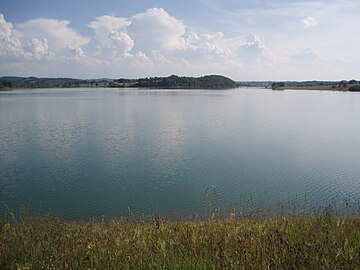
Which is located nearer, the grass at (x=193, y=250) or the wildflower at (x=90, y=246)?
the grass at (x=193, y=250)

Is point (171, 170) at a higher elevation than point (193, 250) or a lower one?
lower

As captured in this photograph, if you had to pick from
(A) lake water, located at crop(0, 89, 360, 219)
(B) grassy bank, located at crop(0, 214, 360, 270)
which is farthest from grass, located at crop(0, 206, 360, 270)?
(A) lake water, located at crop(0, 89, 360, 219)

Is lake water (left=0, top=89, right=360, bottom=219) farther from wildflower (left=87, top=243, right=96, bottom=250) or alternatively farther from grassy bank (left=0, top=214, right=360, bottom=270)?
wildflower (left=87, top=243, right=96, bottom=250)

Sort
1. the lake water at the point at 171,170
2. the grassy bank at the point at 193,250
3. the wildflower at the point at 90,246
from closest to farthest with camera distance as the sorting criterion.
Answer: the grassy bank at the point at 193,250 → the wildflower at the point at 90,246 → the lake water at the point at 171,170

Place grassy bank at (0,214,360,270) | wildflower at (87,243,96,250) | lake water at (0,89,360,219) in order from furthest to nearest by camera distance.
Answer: lake water at (0,89,360,219), wildflower at (87,243,96,250), grassy bank at (0,214,360,270)

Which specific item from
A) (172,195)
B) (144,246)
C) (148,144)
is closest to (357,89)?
(148,144)

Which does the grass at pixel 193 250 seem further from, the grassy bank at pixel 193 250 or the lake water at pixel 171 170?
the lake water at pixel 171 170

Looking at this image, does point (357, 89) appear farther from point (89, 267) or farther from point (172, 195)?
point (89, 267)

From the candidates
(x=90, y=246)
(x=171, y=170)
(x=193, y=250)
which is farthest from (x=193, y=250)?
(x=171, y=170)

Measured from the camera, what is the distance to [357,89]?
421ft

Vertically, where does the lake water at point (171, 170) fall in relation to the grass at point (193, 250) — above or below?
below

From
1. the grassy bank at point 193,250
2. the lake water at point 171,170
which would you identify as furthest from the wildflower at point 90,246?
the lake water at point 171,170

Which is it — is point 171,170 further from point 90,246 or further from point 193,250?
point 193,250

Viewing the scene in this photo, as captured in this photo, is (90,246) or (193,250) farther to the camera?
(90,246)
